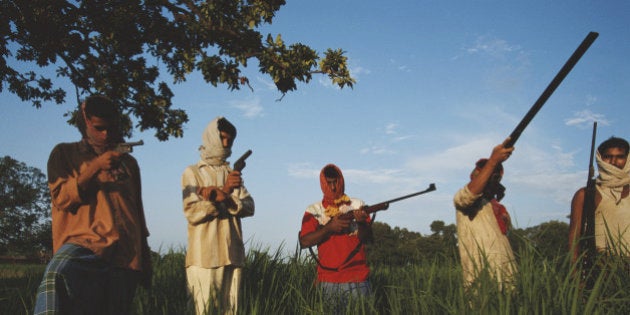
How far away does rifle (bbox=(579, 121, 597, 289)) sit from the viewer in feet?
11.8

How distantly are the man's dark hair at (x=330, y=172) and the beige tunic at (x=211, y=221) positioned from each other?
101cm

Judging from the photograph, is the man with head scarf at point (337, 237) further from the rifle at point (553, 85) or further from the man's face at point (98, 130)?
the man's face at point (98, 130)

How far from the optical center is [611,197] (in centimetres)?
429

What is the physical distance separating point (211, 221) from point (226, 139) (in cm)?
69

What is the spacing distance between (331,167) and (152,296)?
2.53m

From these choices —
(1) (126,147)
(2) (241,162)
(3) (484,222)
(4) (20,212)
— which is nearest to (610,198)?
(3) (484,222)

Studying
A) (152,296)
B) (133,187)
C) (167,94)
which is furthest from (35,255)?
(133,187)

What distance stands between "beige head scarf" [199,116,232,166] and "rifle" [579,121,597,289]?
2.78m

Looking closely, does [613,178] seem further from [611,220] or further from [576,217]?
[576,217]

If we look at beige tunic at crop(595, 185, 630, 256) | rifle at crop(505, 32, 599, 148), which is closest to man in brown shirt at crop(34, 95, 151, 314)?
rifle at crop(505, 32, 599, 148)

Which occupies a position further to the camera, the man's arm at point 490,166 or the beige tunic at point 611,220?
the beige tunic at point 611,220

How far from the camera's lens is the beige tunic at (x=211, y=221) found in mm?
3721

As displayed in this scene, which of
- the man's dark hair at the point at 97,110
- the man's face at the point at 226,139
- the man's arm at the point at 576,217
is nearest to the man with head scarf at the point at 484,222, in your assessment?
the man's arm at the point at 576,217

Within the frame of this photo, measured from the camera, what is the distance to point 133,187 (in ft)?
10.7
